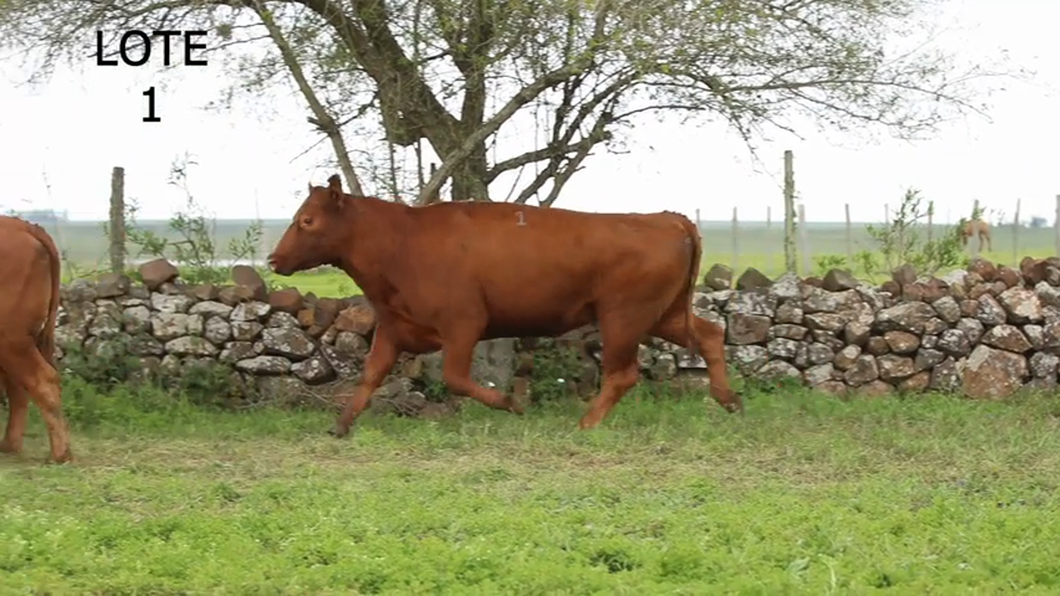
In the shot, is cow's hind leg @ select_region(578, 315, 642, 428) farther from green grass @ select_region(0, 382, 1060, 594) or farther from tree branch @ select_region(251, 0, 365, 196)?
tree branch @ select_region(251, 0, 365, 196)

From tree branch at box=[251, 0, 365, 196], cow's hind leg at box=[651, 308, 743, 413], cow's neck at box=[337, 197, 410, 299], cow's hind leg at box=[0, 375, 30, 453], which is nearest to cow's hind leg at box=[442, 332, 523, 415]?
cow's neck at box=[337, 197, 410, 299]

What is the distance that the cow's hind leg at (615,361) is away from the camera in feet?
33.0

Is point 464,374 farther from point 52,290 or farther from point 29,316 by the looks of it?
point 29,316

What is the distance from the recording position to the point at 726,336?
1196cm

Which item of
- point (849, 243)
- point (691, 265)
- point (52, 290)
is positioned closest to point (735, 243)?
point (849, 243)

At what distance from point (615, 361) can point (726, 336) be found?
2101mm

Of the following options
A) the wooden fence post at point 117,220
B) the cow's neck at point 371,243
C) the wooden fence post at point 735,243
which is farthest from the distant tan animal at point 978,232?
the wooden fence post at point 117,220

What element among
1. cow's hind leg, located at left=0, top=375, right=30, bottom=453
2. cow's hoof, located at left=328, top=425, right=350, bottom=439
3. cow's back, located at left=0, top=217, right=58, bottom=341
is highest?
cow's back, located at left=0, top=217, right=58, bottom=341

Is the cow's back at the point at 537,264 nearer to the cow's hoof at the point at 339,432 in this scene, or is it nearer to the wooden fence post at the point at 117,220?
the cow's hoof at the point at 339,432

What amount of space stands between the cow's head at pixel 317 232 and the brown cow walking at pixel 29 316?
1.74 meters

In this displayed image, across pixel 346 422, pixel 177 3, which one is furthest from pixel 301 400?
pixel 177 3

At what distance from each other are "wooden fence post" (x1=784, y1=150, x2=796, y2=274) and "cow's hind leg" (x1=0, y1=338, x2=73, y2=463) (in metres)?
6.41

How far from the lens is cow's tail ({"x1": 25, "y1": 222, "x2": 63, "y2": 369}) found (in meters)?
8.89

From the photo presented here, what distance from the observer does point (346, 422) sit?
390 inches
